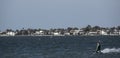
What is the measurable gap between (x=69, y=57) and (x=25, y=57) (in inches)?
236

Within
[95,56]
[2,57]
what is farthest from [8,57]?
[95,56]

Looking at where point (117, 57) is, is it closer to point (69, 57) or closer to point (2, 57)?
point (69, 57)

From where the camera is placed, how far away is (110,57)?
65.2 meters

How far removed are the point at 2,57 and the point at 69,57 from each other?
8.70 m

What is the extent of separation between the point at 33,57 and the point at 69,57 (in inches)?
203

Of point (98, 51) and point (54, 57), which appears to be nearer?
point (54, 57)

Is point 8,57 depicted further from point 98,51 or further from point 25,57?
point 98,51

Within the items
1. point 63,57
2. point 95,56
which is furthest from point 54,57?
point 95,56

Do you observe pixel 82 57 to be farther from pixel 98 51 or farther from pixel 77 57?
pixel 98 51

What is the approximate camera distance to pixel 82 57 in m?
65.9

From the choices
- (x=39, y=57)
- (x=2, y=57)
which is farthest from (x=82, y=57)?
(x=2, y=57)

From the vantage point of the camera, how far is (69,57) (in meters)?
66.6

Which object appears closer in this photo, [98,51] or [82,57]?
[82,57]

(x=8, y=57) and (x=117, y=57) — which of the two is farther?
(x=8, y=57)
